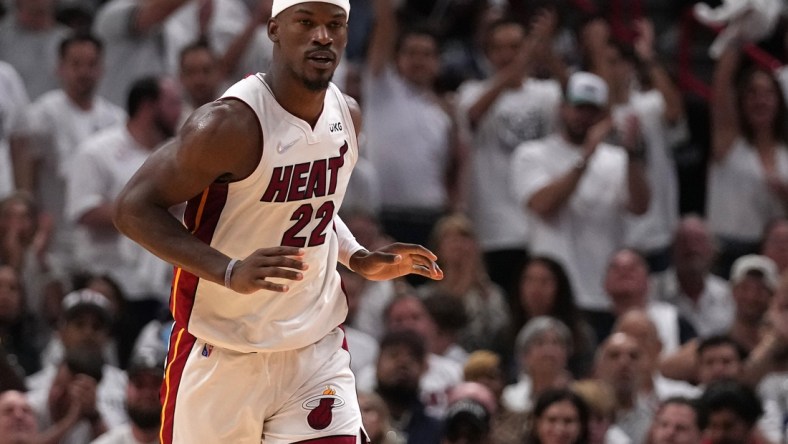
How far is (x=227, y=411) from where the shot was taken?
5520mm

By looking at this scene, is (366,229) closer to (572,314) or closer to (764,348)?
(572,314)

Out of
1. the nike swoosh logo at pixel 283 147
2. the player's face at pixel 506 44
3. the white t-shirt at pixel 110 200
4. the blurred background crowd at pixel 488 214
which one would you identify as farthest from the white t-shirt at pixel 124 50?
the nike swoosh logo at pixel 283 147

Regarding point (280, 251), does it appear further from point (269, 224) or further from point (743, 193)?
point (743, 193)

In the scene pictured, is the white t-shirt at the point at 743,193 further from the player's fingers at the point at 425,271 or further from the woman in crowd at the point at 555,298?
the player's fingers at the point at 425,271

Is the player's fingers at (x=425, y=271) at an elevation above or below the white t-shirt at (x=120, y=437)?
above

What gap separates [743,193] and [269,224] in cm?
665

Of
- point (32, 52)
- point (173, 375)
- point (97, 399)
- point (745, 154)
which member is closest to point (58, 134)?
point (32, 52)

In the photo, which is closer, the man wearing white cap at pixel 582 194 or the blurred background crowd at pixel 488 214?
the blurred background crowd at pixel 488 214

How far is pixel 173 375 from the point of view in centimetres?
566

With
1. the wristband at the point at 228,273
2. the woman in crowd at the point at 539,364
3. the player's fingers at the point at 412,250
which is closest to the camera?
the wristband at the point at 228,273

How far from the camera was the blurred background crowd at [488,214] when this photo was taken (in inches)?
358

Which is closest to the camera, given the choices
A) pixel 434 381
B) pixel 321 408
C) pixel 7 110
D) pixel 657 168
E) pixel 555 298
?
pixel 321 408

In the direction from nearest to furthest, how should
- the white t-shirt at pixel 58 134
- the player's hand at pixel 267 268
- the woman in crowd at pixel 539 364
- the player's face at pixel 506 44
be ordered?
1. the player's hand at pixel 267 268
2. the woman in crowd at pixel 539 364
3. the white t-shirt at pixel 58 134
4. the player's face at pixel 506 44

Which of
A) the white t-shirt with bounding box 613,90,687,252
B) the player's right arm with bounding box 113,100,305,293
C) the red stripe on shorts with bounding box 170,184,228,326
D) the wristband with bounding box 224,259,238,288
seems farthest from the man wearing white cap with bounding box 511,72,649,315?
the wristband with bounding box 224,259,238,288
